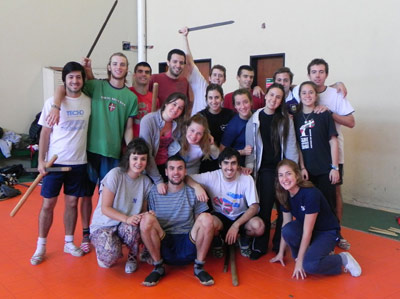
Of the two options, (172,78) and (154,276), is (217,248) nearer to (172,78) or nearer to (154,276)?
(154,276)

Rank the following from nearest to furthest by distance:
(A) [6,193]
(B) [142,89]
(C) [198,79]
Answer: (B) [142,89]
(C) [198,79]
(A) [6,193]

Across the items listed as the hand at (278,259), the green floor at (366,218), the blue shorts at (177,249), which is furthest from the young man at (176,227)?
the green floor at (366,218)

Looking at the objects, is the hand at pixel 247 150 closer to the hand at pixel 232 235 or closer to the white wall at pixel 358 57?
the hand at pixel 232 235

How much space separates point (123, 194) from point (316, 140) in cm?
173

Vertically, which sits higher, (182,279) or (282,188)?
(282,188)

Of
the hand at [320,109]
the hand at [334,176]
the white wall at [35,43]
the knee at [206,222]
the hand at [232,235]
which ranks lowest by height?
the hand at [232,235]

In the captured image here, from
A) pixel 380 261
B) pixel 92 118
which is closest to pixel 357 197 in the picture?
pixel 380 261

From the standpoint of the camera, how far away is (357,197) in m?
5.21

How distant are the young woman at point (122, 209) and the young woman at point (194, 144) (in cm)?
34

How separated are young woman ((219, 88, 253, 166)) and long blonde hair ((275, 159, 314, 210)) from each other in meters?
0.46

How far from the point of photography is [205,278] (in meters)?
2.76

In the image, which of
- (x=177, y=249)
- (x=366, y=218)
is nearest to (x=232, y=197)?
(x=177, y=249)

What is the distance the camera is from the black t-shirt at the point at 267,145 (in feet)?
10.9

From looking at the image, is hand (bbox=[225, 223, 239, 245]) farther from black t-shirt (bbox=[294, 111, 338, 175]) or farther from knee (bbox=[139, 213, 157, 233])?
black t-shirt (bbox=[294, 111, 338, 175])
